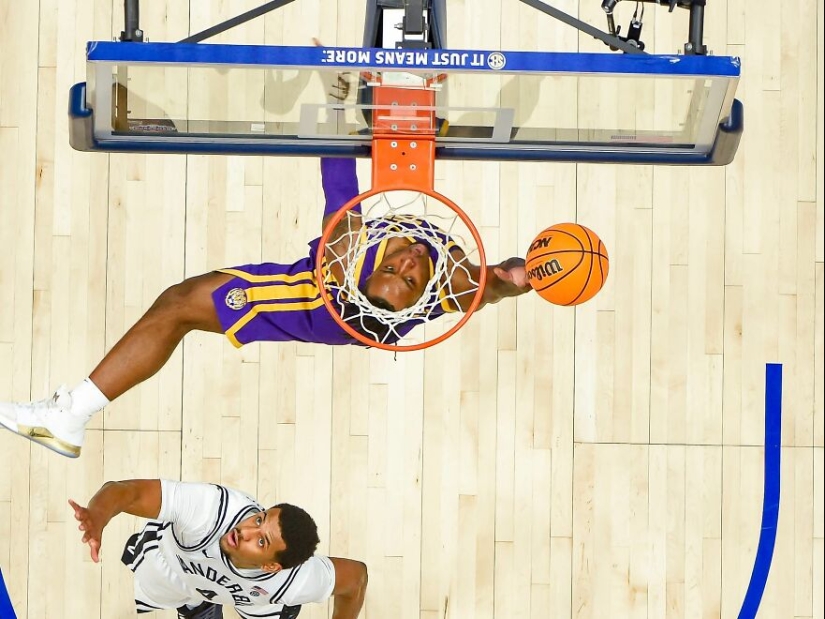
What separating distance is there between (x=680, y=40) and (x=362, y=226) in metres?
1.90

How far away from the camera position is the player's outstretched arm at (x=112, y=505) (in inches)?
120

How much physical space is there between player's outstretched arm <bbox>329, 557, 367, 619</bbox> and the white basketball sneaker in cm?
99

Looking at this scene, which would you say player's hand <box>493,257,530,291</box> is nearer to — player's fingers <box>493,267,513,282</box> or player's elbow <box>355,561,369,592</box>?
player's fingers <box>493,267,513,282</box>

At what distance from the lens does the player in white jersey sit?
346 cm

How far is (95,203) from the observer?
14.4 ft

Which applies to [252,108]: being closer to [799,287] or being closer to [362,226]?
[362,226]

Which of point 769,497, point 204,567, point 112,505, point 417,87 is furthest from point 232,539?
point 769,497

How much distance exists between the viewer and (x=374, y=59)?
9.10 feet

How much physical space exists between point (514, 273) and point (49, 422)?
5.09ft

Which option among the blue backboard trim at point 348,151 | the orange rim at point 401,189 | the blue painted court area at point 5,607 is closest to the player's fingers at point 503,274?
the orange rim at point 401,189

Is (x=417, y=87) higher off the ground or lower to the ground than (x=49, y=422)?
higher

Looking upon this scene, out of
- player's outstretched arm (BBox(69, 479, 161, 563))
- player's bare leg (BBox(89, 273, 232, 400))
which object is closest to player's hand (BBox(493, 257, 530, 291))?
player's bare leg (BBox(89, 273, 232, 400))

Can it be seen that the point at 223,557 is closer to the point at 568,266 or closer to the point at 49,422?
the point at 49,422

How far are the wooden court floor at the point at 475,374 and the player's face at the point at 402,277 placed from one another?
959mm
